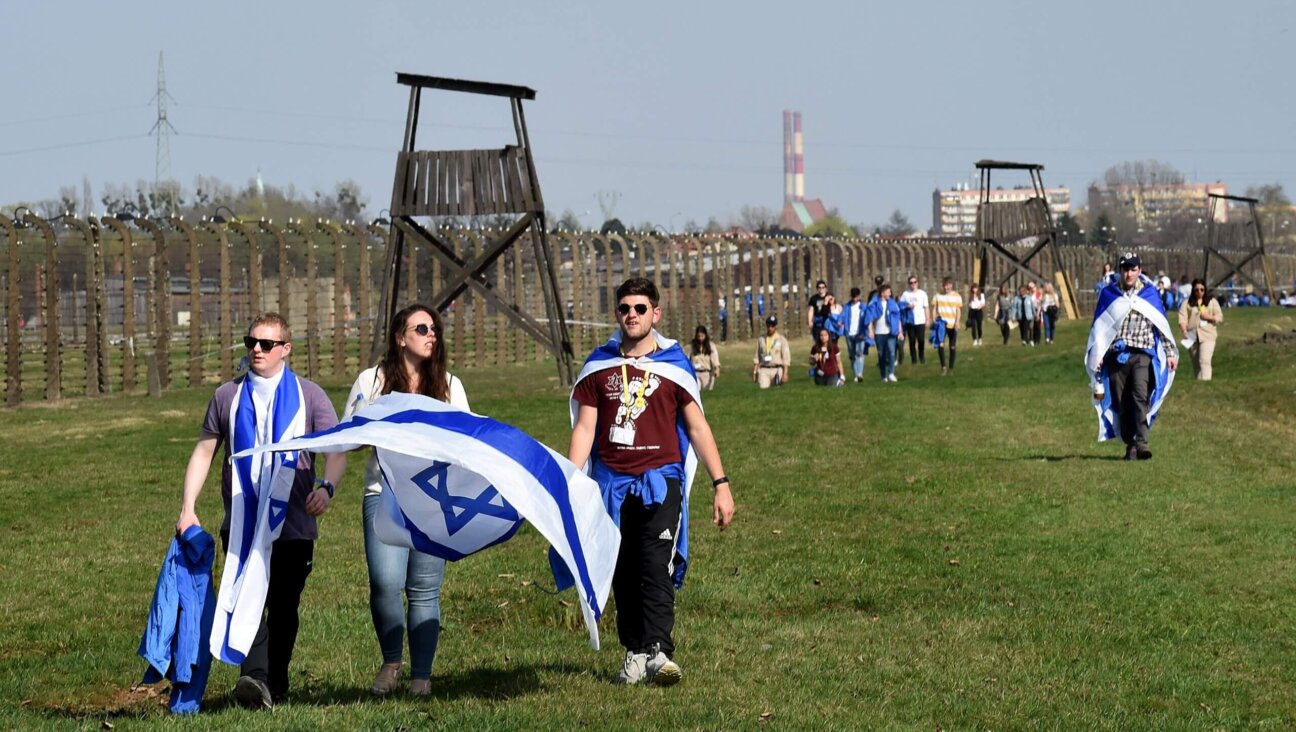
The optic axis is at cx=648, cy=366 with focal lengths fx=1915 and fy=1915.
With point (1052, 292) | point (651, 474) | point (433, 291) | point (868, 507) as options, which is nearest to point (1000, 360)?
point (1052, 292)

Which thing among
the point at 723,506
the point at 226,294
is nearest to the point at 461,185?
the point at 226,294

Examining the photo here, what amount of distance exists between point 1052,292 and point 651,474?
1501 inches

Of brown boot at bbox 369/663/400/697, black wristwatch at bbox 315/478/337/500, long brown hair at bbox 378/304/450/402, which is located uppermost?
long brown hair at bbox 378/304/450/402

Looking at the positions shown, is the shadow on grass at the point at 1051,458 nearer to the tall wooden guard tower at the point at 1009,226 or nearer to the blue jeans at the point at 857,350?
the blue jeans at the point at 857,350

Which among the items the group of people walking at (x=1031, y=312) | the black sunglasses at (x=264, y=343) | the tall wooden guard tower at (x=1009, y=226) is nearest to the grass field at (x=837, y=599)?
the black sunglasses at (x=264, y=343)

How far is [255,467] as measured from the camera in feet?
24.9

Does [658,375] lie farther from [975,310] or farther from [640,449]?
[975,310]

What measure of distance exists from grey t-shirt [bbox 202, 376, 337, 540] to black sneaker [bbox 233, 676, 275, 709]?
586 millimetres

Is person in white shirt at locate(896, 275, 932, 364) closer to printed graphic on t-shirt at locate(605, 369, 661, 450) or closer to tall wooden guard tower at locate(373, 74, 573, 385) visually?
tall wooden guard tower at locate(373, 74, 573, 385)

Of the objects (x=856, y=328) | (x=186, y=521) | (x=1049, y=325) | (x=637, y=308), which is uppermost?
(x=637, y=308)

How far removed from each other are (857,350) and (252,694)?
23.5m

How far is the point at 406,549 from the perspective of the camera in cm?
780

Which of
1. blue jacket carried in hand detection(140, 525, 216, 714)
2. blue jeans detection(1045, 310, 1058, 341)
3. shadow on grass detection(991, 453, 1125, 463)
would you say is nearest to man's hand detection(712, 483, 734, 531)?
blue jacket carried in hand detection(140, 525, 216, 714)

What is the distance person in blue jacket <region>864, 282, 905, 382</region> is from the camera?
96.7 feet
